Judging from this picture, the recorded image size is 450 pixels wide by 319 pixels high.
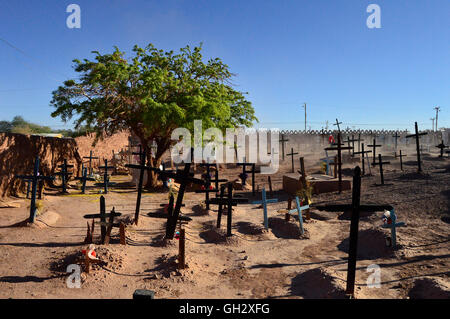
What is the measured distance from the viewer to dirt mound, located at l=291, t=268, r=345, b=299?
19.0 ft

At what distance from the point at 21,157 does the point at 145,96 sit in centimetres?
667

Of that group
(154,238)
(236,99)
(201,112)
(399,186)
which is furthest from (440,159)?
(154,238)

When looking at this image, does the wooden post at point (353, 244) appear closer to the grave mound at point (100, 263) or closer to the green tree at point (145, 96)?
the grave mound at point (100, 263)

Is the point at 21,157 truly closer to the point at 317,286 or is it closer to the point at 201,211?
the point at 201,211

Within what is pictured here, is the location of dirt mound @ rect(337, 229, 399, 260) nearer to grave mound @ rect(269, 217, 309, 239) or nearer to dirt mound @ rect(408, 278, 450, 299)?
grave mound @ rect(269, 217, 309, 239)

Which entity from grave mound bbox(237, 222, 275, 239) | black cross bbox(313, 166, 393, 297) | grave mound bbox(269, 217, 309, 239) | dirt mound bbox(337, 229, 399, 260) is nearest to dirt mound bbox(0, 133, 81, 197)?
grave mound bbox(237, 222, 275, 239)

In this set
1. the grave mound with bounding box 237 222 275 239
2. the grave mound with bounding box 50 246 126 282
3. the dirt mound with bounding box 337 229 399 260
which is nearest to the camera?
the grave mound with bounding box 50 246 126 282

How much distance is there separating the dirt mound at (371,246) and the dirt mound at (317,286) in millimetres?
2129

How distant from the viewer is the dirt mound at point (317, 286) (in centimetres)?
580

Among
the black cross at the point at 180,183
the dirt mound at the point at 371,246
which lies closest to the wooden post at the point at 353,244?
the dirt mound at the point at 371,246

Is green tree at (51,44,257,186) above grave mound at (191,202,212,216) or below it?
above

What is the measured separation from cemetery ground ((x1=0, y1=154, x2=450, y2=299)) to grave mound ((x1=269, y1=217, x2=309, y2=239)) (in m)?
0.04

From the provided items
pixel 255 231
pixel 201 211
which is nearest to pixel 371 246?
pixel 255 231
